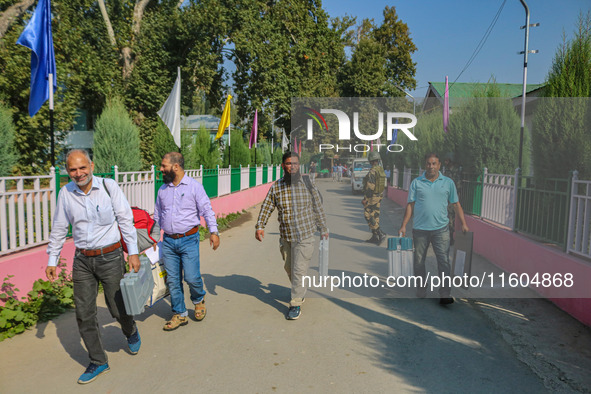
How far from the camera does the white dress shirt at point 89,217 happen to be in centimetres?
367

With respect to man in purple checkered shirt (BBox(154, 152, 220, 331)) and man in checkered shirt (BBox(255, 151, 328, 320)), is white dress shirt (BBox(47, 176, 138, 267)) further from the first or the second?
man in checkered shirt (BBox(255, 151, 328, 320))

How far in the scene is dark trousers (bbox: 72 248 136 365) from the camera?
12.0ft

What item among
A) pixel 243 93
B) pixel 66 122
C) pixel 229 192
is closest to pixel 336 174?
pixel 243 93

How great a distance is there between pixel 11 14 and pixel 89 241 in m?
17.0

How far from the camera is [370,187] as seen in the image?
33.8 feet

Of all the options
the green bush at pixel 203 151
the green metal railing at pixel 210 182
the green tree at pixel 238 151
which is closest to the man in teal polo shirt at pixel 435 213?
the green metal railing at pixel 210 182

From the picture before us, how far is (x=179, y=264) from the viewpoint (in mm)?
4957

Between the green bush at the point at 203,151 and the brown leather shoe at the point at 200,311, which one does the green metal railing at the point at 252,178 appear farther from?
the brown leather shoe at the point at 200,311

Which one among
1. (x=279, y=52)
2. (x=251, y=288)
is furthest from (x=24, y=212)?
(x=279, y=52)

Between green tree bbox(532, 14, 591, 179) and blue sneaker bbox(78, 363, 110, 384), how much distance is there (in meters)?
7.10

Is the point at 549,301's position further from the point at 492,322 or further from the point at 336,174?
the point at 336,174

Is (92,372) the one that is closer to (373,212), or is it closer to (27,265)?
(27,265)

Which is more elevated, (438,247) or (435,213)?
(435,213)

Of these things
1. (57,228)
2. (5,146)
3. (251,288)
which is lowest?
(251,288)
